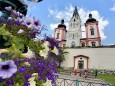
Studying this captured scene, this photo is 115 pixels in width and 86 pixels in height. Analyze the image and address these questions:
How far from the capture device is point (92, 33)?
4703 centimetres

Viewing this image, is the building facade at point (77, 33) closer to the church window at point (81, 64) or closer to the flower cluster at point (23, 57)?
the church window at point (81, 64)

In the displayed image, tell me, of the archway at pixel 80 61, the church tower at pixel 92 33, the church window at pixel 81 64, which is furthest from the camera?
the church tower at pixel 92 33

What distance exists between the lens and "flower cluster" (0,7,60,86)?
1.27 metres

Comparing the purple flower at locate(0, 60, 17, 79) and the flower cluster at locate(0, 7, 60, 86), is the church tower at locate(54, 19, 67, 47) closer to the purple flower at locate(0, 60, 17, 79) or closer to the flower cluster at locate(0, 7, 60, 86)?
the flower cluster at locate(0, 7, 60, 86)

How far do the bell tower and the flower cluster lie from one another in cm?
4379

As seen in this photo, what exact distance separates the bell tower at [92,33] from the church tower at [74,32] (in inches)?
138

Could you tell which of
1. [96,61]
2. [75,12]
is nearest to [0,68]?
[96,61]

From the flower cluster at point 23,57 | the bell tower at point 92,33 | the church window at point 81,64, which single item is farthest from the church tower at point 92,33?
the flower cluster at point 23,57

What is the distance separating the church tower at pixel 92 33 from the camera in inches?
1810

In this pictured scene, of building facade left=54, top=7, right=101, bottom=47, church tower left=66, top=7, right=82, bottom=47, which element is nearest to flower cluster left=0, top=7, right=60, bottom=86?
building facade left=54, top=7, right=101, bottom=47

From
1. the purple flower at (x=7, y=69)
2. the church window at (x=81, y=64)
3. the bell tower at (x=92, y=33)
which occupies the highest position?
the bell tower at (x=92, y=33)

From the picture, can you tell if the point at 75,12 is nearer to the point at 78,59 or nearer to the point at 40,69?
the point at 78,59

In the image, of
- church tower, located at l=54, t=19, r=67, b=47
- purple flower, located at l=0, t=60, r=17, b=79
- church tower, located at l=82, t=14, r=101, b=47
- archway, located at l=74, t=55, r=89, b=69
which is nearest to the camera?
purple flower, located at l=0, t=60, r=17, b=79

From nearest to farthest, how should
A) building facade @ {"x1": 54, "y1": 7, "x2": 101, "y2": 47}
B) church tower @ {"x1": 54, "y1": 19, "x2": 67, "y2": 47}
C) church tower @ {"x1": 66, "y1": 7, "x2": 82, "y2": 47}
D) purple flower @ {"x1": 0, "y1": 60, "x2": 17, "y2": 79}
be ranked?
1. purple flower @ {"x1": 0, "y1": 60, "x2": 17, "y2": 79}
2. building facade @ {"x1": 54, "y1": 7, "x2": 101, "y2": 47}
3. church tower @ {"x1": 66, "y1": 7, "x2": 82, "y2": 47}
4. church tower @ {"x1": 54, "y1": 19, "x2": 67, "y2": 47}
